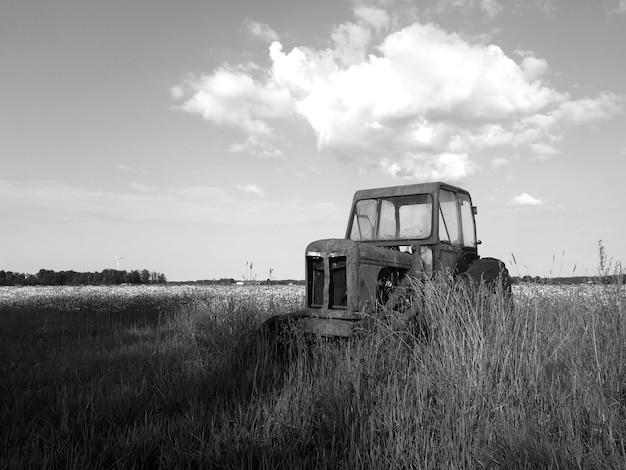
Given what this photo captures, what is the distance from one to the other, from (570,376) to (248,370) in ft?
10.1

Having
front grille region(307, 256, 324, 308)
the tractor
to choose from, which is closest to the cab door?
the tractor

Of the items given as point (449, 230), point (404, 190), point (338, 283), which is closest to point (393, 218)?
point (404, 190)

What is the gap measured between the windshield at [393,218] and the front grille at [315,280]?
1.09 metres

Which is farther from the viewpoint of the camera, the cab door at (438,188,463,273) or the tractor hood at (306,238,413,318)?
the cab door at (438,188,463,273)

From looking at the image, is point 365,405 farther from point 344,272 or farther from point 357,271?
point 344,272

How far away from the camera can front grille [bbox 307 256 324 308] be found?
20.8 ft

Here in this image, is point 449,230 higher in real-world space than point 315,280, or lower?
higher

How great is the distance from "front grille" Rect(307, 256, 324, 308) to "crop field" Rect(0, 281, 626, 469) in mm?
558

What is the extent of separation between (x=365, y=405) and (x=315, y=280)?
2.67 metres

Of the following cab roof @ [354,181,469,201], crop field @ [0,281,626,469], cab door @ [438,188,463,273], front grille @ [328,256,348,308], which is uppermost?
cab roof @ [354,181,469,201]

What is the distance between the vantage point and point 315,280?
6.37 metres

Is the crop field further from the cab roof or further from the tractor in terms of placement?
the cab roof

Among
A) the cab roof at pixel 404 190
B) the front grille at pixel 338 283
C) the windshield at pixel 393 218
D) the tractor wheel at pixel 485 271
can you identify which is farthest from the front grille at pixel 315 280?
the tractor wheel at pixel 485 271

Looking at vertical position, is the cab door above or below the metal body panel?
above
